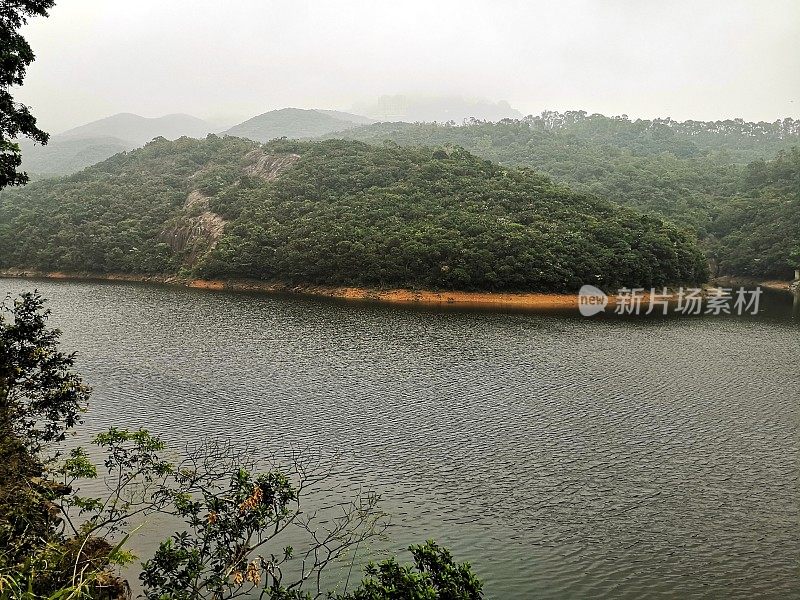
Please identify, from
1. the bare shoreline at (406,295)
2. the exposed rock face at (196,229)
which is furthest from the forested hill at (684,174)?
the exposed rock face at (196,229)

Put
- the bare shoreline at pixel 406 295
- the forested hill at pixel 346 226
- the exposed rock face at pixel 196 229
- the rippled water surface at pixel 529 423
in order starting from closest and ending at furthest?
the rippled water surface at pixel 529 423
the bare shoreline at pixel 406 295
the forested hill at pixel 346 226
the exposed rock face at pixel 196 229

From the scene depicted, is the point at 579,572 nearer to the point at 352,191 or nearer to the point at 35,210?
the point at 352,191

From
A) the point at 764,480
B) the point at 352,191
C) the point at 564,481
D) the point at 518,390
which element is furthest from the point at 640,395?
the point at 352,191

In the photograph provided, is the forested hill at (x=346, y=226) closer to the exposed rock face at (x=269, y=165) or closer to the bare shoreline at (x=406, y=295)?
the exposed rock face at (x=269, y=165)

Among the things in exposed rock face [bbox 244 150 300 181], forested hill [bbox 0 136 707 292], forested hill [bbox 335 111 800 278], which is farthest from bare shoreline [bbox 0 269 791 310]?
exposed rock face [bbox 244 150 300 181]

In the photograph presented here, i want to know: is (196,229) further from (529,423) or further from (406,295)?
(529,423)

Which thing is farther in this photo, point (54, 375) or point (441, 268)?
point (441, 268)

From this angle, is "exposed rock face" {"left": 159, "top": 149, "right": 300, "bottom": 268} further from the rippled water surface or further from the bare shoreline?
the rippled water surface
